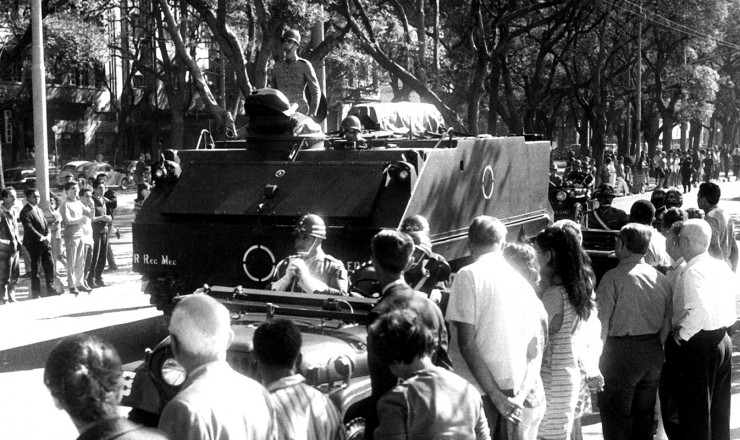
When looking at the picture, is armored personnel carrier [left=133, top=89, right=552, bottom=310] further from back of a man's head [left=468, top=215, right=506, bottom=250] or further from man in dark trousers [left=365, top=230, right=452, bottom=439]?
man in dark trousers [left=365, top=230, right=452, bottom=439]

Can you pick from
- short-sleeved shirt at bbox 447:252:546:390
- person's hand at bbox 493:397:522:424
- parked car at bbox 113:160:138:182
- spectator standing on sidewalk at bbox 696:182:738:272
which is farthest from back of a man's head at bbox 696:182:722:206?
parked car at bbox 113:160:138:182

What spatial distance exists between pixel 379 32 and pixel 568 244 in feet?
68.7

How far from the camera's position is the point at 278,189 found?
913 cm

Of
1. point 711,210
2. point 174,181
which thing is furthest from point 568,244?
point 174,181

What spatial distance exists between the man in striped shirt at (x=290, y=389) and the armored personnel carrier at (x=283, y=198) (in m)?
4.45

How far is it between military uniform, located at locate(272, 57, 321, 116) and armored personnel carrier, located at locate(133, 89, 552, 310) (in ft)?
3.39

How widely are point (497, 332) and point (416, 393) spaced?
1.37m

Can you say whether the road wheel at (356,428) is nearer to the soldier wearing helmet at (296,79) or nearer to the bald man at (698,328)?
the bald man at (698,328)

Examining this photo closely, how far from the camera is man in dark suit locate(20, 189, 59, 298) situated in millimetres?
15156

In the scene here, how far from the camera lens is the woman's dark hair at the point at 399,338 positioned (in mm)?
3992

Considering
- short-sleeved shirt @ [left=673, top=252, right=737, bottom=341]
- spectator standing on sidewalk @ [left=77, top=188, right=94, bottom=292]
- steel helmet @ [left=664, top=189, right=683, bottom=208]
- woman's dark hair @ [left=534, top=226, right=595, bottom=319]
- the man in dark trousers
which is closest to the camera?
the man in dark trousers

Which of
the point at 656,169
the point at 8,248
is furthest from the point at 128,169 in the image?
the point at 8,248

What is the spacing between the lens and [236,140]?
35.9ft

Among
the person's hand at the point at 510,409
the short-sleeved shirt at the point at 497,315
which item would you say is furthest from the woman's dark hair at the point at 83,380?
the person's hand at the point at 510,409
